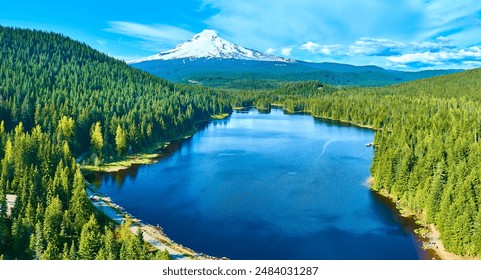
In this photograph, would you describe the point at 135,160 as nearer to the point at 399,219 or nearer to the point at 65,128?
the point at 65,128

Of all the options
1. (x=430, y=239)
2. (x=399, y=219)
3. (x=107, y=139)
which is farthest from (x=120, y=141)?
(x=430, y=239)

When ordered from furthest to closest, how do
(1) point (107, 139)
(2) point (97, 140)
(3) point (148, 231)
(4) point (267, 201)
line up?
(1) point (107, 139), (2) point (97, 140), (4) point (267, 201), (3) point (148, 231)

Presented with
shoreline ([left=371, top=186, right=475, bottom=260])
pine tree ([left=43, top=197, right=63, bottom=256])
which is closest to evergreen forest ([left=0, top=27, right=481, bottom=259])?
pine tree ([left=43, top=197, right=63, bottom=256])

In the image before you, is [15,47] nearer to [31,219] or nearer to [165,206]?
[165,206]

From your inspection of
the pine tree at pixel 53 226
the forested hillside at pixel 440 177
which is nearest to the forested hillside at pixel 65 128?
the pine tree at pixel 53 226

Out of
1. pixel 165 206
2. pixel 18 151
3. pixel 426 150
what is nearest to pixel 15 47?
pixel 18 151

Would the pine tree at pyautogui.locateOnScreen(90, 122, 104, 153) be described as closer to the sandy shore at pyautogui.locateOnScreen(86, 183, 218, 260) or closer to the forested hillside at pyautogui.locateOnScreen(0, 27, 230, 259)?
the forested hillside at pyautogui.locateOnScreen(0, 27, 230, 259)

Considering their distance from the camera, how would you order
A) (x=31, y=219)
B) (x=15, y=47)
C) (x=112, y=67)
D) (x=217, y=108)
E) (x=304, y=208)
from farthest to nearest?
(x=217, y=108), (x=112, y=67), (x=15, y=47), (x=304, y=208), (x=31, y=219)
